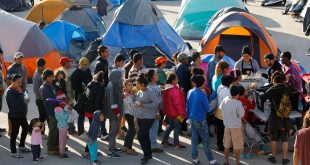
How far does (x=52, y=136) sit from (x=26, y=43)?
6126mm

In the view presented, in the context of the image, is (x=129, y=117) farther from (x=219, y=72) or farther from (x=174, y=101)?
(x=219, y=72)

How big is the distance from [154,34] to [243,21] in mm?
2413

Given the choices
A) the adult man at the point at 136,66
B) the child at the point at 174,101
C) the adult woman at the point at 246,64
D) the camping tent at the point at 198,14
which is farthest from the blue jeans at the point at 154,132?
the camping tent at the point at 198,14

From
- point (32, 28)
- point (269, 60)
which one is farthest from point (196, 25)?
point (269, 60)

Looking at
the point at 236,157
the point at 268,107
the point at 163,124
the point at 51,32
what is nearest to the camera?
the point at 236,157

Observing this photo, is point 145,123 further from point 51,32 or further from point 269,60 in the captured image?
point 51,32

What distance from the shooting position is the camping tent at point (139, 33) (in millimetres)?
17438

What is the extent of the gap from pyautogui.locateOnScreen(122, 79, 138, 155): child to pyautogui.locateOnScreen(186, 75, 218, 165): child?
106cm

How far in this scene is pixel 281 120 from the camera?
1090 cm

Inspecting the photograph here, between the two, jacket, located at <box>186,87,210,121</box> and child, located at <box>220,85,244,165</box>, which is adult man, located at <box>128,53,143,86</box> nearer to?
jacket, located at <box>186,87,210,121</box>

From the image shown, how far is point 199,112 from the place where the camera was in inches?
421

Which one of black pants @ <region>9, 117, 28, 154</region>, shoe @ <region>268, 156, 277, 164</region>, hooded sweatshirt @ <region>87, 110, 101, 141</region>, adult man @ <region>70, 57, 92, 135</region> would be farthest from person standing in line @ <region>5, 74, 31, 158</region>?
shoe @ <region>268, 156, 277, 164</region>

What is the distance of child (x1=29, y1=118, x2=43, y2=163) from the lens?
36.5 feet

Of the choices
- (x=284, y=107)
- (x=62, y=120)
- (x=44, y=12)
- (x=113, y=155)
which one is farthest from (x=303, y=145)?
(x=44, y=12)
